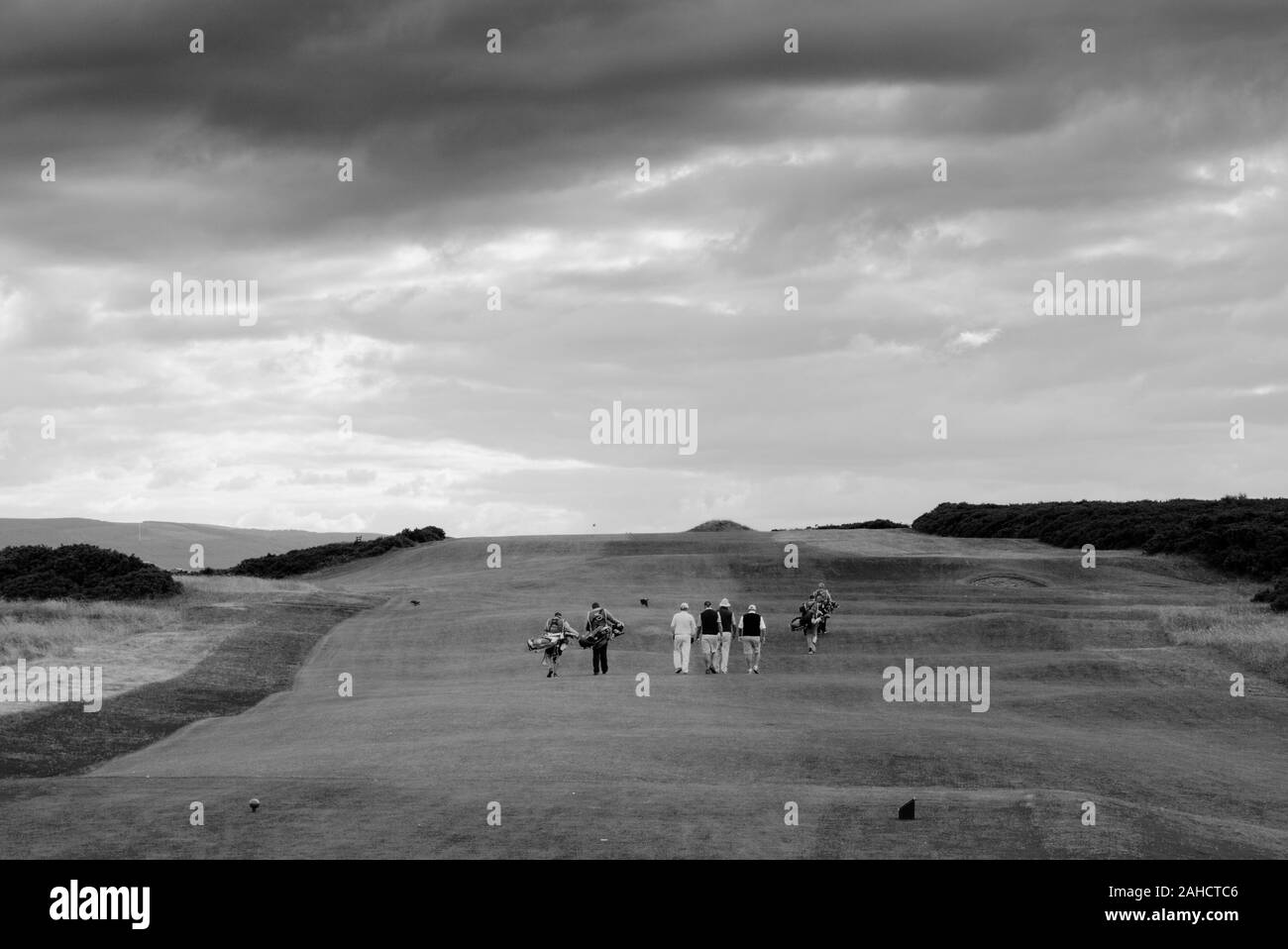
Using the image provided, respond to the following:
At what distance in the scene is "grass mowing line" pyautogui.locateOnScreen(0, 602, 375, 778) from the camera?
2975cm

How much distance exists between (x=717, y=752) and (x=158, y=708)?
1827 centimetres

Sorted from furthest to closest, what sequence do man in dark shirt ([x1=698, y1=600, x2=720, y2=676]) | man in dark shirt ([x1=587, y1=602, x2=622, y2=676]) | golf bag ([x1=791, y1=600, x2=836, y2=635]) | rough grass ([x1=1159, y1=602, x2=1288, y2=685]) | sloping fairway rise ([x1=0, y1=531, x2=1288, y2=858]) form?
golf bag ([x1=791, y1=600, x2=836, y2=635])
rough grass ([x1=1159, y1=602, x2=1288, y2=685])
man in dark shirt ([x1=698, y1=600, x2=720, y2=676])
man in dark shirt ([x1=587, y1=602, x2=622, y2=676])
sloping fairway rise ([x1=0, y1=531, x2=1288, y2=858])

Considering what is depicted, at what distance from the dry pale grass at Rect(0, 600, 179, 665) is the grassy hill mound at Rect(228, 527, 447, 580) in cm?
4335

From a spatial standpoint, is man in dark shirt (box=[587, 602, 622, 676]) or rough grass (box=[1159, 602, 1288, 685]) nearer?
man in dark shirt (box=[587, 602, 622, 676])

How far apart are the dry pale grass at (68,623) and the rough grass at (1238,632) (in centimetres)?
3823

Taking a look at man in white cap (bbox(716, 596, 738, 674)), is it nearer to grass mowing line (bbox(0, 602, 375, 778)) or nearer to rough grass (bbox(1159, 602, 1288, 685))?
grass mowing line (bbox(0, 602, 375, 778))

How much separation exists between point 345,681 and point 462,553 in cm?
5925

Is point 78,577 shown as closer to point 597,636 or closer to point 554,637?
point 554,637

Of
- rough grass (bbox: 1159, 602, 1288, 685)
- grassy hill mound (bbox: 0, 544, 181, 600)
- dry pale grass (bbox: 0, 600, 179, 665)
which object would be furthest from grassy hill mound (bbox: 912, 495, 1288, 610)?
grassy hill mound (bbox: 0, 544, 181, 600)

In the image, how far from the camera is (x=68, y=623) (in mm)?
52812

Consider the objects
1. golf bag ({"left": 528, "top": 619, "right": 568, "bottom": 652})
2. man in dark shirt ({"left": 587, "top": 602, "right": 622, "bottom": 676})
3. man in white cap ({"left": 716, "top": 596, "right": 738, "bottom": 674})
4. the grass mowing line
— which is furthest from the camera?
man in white cap ({"left": 716, "top": 596, "right": 738, "bottom": 674})

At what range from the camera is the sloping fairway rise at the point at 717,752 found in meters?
17.5
